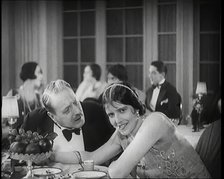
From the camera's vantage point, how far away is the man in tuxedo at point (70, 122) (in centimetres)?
185

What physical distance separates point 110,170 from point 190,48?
718 millimetres

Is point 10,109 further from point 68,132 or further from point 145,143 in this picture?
point 145,143

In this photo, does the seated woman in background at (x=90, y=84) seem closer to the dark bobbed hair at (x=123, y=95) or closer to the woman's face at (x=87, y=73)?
the woman's face at (x=87, y=73)

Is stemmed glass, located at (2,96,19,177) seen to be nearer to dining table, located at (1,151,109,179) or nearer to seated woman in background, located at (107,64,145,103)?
dining table, located at (1,151,109,179)

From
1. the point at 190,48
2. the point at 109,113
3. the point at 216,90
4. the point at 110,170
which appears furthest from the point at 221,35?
the point at 110,170

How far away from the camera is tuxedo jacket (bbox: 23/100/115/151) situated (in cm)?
185

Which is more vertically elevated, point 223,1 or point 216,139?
point 223,1

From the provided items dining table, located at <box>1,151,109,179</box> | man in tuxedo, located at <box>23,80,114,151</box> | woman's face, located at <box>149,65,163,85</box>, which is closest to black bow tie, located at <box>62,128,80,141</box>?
man in tuxedo, located at <box>23,80,114,151</box>

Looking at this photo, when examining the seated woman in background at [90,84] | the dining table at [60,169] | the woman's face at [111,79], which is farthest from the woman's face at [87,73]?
the dining table at [60,169]

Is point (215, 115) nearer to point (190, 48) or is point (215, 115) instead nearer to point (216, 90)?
point (216, 90)

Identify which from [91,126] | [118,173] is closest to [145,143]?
[118,173]

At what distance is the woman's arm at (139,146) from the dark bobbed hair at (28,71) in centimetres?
77

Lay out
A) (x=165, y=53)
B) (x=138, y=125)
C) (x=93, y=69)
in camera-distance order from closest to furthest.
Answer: (x=138, y=125) < (x=165, y=53) < (x=93, y=69)

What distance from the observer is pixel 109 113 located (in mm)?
1688
